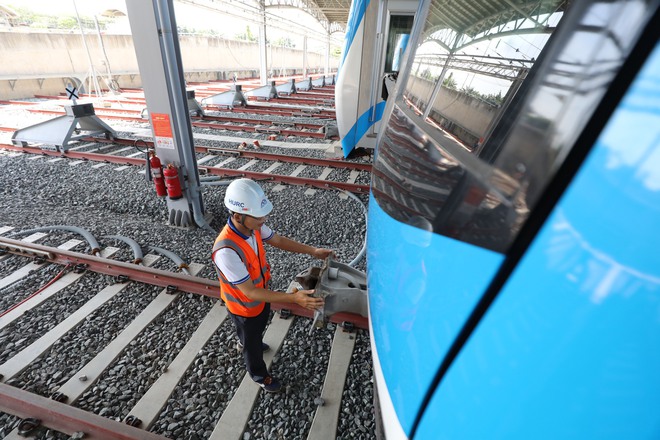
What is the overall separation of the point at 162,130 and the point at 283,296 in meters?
3.90

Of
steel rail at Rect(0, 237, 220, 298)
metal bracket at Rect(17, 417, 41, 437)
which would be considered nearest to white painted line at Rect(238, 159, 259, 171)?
steel rail at Rect(0, 237, 220, 298)

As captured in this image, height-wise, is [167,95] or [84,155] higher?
[167,95]

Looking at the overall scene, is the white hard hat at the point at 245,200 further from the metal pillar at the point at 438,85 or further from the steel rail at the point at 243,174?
the steel rail at the point at 243,174

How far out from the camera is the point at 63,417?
257 cm

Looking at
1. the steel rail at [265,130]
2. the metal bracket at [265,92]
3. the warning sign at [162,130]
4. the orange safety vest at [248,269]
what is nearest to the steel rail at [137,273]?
the orange safety vest at [248,269]

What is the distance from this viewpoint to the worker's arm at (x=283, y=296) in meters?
2.27

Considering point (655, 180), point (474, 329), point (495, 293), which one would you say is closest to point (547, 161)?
point (655, 180)

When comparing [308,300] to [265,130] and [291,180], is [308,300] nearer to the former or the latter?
[291,180]

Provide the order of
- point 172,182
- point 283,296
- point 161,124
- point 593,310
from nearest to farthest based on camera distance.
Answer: point 593,310 → point 283,296 → point 161,124 → point 172,182

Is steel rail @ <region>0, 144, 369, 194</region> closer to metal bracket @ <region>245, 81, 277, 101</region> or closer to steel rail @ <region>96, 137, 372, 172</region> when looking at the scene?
steel rail @ <region>96, 137, 372, 172</region>

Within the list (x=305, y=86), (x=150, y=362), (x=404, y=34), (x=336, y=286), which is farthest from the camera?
(x=305, y=86)

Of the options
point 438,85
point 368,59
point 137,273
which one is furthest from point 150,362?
point 368,59

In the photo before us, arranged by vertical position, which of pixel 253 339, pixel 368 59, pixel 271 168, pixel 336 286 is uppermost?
pixel 368 59

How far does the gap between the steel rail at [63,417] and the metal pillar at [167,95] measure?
309 centimetres
